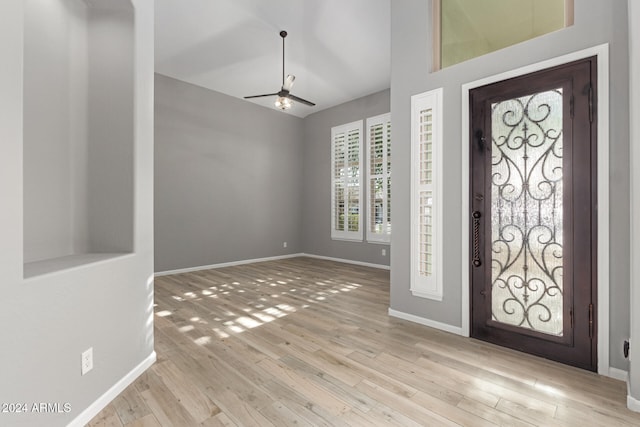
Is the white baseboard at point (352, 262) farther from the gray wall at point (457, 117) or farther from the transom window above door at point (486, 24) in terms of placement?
the transom window above door at point (486, 24)

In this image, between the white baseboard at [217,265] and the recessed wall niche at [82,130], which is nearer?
the recessed wall niche at [82,130]

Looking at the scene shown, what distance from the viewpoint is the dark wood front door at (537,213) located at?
2.21m

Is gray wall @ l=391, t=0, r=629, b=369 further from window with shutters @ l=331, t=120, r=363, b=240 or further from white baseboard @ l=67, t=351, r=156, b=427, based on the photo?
window with shutters @ l=331, t=120, r=363, b=240

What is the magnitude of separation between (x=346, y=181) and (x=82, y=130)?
206 inches

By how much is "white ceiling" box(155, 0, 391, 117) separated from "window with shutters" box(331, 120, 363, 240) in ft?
3.33

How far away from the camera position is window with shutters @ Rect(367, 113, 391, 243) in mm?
6100

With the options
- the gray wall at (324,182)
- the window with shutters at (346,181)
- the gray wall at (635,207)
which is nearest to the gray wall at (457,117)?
the gray wall at (635,207)

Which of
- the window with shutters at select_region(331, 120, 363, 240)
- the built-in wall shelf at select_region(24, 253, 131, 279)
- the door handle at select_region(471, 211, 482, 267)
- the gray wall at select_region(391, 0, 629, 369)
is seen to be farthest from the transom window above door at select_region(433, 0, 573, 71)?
the window with shutters at select_region(331, 120, 363, 240)

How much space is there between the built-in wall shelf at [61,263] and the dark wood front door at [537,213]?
114 inches

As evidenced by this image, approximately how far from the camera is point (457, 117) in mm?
2834

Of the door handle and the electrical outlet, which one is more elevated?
the door handle

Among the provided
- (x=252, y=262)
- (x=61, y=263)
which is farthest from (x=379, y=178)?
(x=61, y=263)

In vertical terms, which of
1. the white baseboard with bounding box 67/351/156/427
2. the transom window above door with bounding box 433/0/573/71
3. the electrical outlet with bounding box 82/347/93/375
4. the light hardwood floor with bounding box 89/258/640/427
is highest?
the transom window above door with bounding box 433/0/573/71

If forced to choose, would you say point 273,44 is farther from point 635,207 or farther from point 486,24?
point 635,207
